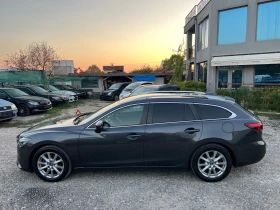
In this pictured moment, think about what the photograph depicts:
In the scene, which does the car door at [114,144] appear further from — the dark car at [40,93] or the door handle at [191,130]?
the dark car at [40,93]

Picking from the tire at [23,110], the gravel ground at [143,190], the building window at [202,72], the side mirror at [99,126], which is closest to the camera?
the gravel ground at [143,190]

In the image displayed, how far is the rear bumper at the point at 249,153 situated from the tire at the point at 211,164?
184 mm

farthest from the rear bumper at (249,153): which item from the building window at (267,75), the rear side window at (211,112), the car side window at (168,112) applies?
the building window at (267,75)

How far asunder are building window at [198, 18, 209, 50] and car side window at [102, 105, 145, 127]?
14821 mm

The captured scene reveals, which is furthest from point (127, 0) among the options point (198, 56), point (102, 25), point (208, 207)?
point (208, 207)

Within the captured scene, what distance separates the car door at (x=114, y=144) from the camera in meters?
3.74

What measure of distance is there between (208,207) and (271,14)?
14729 mm

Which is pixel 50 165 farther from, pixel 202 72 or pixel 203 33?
pixel 203 33

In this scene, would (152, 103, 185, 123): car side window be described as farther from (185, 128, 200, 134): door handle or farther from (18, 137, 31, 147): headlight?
(18, 137, 31, 147): headlight

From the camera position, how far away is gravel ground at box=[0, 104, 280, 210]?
3.14m

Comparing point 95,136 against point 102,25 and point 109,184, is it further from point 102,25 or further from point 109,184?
point 102,25

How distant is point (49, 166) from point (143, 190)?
5.59 ft

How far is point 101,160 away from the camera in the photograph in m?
3.80

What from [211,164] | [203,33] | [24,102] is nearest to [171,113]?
[211,164]
